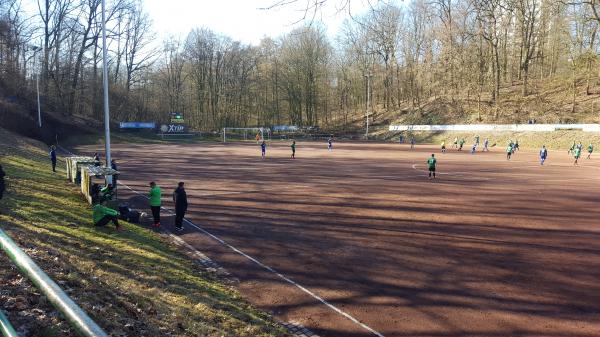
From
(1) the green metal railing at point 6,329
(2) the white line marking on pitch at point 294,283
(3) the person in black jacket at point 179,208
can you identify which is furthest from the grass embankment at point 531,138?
(1) the green metal railing at point 6,329

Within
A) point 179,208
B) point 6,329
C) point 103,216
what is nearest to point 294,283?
point 179,208

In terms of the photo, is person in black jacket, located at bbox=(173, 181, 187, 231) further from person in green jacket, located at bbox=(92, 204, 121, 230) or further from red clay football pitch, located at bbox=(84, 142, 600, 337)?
person in green jacket, located at bbox=(92, 204, 121, 230)

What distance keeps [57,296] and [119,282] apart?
6772 millimetres

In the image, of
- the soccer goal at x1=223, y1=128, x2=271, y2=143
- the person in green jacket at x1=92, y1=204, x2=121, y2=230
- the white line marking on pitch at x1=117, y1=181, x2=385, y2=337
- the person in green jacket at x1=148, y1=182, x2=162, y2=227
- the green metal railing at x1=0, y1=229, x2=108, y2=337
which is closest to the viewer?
the green metal railing at x1=0, y1=229, x2=108, y2=337

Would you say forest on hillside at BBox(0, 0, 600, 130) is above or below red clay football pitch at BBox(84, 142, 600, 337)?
above

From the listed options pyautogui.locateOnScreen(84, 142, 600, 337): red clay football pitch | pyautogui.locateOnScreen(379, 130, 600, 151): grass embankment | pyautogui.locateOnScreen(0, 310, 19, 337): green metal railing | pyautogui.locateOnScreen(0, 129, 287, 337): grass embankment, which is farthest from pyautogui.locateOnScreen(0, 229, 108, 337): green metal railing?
pyautogui.locateOnScreen(379, 130, 600, 151): grass embankment

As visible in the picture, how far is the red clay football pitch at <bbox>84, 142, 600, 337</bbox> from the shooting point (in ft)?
25.5

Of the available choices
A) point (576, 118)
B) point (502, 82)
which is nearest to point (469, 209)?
point (576, 118)

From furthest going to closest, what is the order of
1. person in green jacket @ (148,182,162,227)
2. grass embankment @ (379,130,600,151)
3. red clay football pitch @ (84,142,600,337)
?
grass embankment @ (379,130,600,151) → person in green jacket @ (148,182,162,227) → red clay football pitch @ (84,142,600,337)

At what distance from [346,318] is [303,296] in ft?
4.17

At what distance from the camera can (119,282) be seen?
771cm

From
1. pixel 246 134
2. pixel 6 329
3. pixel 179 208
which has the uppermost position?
pixel 246 134

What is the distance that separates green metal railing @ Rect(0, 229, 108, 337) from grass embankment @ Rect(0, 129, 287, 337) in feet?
9.44

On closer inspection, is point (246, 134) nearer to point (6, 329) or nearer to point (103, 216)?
point (103, 216)
